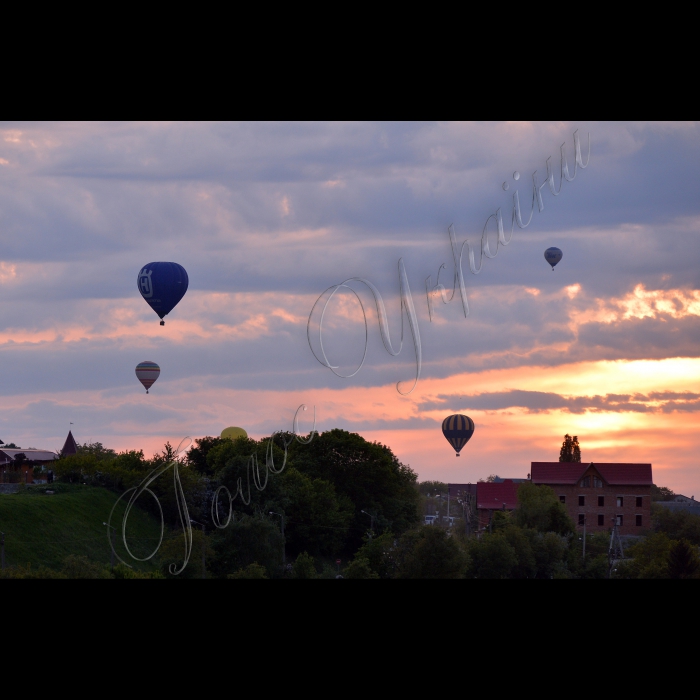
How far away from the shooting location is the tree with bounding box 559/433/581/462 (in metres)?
119

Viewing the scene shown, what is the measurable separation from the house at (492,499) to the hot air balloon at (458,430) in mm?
21143

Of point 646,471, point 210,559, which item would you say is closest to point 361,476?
point 646,471

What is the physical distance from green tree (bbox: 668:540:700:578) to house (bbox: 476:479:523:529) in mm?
30377

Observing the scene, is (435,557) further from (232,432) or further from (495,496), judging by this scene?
(232,432)

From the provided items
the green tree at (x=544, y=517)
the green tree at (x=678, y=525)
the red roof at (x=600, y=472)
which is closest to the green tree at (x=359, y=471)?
the red roof at (x=600, y=472)

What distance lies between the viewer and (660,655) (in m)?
7.98

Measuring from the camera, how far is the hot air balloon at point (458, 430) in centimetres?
6925

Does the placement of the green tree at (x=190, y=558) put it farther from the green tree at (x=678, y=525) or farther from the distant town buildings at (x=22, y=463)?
the green tree at (x=678, y=525)

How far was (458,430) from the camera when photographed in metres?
69.9

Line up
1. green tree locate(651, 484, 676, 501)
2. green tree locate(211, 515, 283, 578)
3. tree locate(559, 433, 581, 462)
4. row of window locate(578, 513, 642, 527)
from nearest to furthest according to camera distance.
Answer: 1. green tree locate(211, 515, 283, 578)
2. row of window locate(578, 513, 642, 527)
3. tree locate(559, 433, 581, 462)
4. green tree locate(651, 484, 676, 501)

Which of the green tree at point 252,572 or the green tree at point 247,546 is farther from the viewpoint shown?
the green tree at point 247,546

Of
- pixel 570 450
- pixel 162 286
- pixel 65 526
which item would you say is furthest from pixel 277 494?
pixel 570 450

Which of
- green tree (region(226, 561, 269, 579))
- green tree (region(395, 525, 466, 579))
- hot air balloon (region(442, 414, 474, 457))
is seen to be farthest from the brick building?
green tree (region(226, 561, 269, 579))

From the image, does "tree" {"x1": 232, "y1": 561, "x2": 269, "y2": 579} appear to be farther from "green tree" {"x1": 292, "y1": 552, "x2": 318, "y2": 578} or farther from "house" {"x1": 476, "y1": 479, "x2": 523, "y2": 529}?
"house" {"x1": 476, "y1": 479, "x2": 523, "y2": 529}
